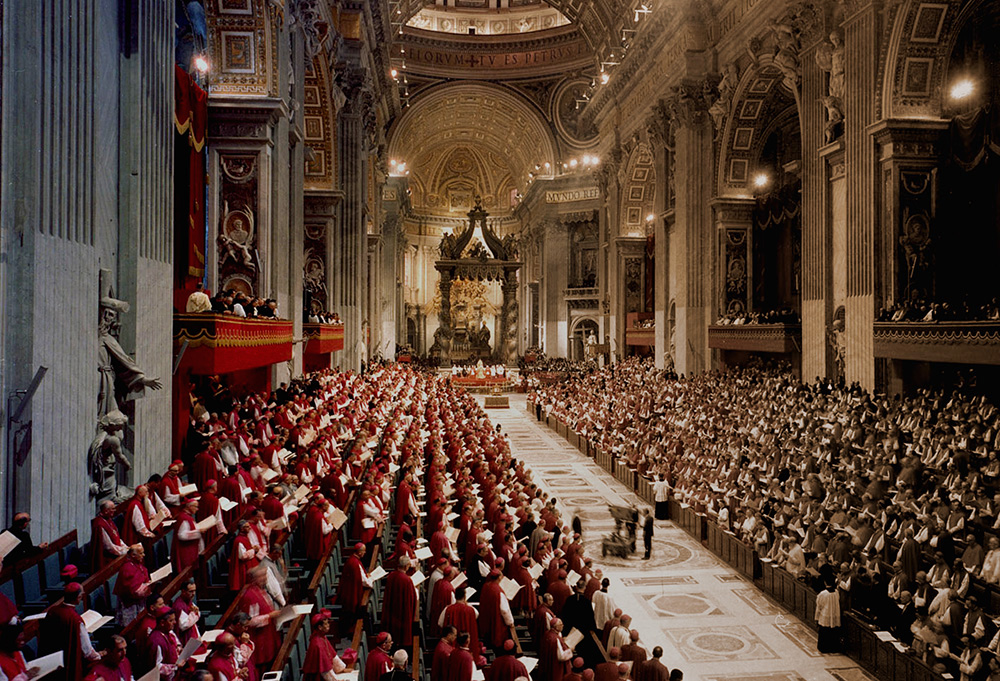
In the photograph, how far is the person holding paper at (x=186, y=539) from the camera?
686cm

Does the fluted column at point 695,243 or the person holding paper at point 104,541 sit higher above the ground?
the fluted column at point 695,243

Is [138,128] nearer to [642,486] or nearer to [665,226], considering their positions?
[642,486]

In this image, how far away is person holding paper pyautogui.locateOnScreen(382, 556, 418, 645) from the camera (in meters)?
6.91

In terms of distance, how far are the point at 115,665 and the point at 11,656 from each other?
562mm

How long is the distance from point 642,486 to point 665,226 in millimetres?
14488

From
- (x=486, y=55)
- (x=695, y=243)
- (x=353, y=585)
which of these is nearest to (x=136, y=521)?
(x=353, y=585)

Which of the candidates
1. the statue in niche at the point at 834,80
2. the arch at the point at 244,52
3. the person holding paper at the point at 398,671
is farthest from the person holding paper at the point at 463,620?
the statue in niche at the point at 834,80

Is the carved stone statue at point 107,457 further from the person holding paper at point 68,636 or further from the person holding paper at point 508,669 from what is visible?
the person holding paper at point 508,669

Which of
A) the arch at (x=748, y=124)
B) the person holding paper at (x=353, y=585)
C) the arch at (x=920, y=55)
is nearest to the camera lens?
Answer: the person holding paper at (x=353, y=585)

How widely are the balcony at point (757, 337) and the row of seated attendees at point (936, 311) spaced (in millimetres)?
3745

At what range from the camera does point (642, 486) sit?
1486 cm

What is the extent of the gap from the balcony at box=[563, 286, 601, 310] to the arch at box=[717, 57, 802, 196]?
837 inches

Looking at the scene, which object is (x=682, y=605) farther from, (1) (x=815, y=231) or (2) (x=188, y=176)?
A: (1) (x=815, y=231)

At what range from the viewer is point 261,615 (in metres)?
5.68
